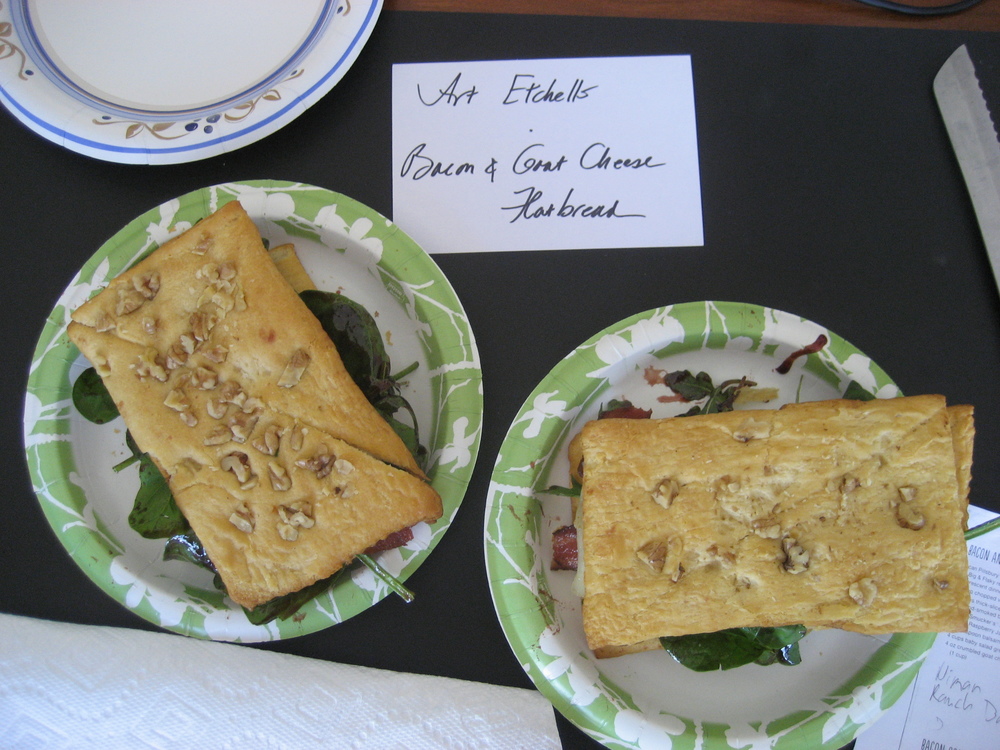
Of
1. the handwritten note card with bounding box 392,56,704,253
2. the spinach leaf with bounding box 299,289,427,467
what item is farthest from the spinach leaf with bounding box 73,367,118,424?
the handwritten note card with bounding box 392,56,704,253

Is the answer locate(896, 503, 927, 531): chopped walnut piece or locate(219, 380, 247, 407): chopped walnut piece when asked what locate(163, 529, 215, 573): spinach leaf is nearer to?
locate(219, 380, 247, 407): chopped walnut piece

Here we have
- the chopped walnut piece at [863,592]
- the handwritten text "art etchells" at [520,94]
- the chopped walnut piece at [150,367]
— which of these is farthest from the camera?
the handwritten text "art etchells" at [520,94]

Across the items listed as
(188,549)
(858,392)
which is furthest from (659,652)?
(188,549)

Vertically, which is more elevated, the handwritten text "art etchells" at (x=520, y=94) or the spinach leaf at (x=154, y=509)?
the handwritten text "art etchells" at (x=520, y=94)

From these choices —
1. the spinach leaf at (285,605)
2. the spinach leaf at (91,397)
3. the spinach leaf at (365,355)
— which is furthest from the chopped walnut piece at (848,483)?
the spinach leaf at (91,397)

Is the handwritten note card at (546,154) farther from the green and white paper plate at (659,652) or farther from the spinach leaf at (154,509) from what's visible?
the spinach leaf at (154,509)

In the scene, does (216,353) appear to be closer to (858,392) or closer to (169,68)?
(169,68)
